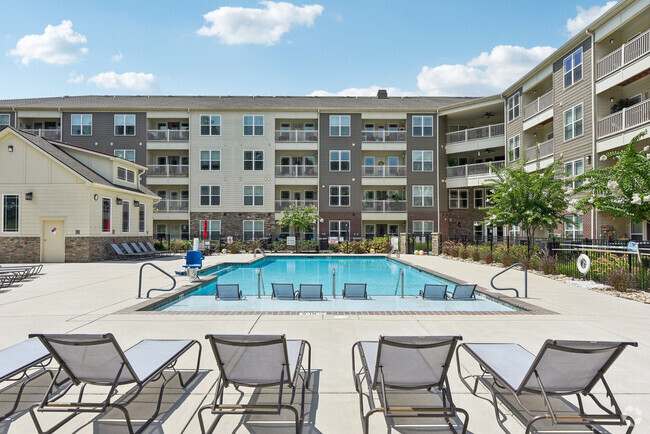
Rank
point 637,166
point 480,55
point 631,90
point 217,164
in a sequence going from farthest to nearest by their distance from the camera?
point 217,164 → point 480,55 → point 631,90 → point 637,166

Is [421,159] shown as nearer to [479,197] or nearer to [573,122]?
[479,197]

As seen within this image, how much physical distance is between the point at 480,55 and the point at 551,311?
63.7ft

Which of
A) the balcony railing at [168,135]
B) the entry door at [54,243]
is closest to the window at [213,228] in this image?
the balcony railing at [168,135]

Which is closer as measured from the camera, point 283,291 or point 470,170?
point 283,291

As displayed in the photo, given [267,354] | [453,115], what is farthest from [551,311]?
[453,115]

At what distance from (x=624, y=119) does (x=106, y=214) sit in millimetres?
26305

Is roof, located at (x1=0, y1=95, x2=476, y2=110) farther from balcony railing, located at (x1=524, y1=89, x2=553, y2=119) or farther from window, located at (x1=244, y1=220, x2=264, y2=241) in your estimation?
window, located at (x1=244, y1=220, x2=264, y2=241)

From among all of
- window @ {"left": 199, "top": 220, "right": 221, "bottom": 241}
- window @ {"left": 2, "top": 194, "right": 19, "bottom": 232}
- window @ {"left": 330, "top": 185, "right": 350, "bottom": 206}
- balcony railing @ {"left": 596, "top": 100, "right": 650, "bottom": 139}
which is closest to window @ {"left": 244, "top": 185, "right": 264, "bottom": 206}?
window @ {"left": 199, "top": 220, "right": 221, "bottom": 241}

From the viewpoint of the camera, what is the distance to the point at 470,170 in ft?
98.9

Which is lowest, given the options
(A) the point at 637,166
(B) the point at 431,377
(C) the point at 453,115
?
(B) the point at 431,377

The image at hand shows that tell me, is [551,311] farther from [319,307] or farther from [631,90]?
[631,90]

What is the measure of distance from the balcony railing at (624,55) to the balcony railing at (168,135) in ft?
93.4

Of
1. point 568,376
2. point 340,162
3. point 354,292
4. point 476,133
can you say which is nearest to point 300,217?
point 340,162

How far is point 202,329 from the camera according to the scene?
20.7 ft
